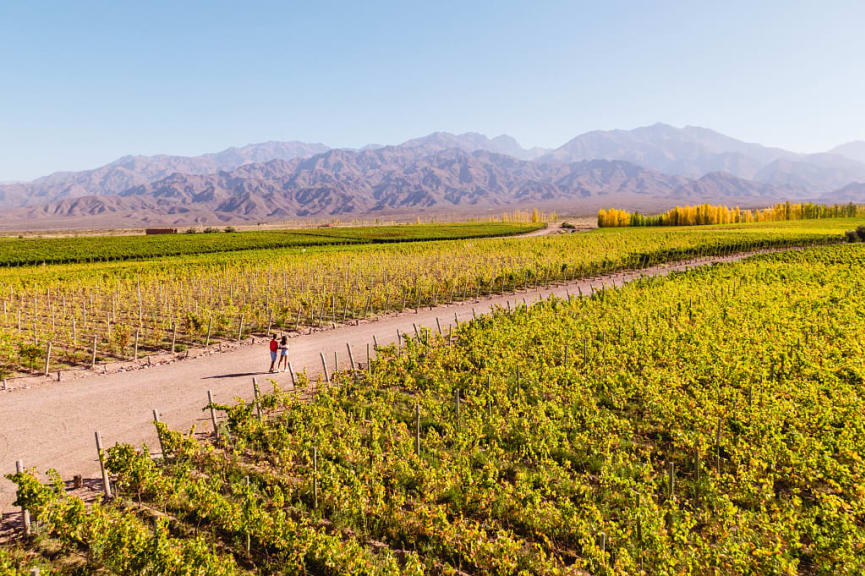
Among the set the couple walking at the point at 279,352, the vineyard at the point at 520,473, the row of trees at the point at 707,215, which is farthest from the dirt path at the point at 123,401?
the row of trees at the point at 707,215

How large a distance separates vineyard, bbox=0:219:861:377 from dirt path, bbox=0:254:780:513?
1.69m

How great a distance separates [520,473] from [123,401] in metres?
13.0

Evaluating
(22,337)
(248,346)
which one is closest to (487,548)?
(248,346)

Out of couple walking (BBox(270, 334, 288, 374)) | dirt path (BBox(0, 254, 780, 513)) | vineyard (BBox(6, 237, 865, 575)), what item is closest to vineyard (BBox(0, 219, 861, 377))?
dirt path (BBox(0, 254, 780, 513))

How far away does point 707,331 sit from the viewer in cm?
1780

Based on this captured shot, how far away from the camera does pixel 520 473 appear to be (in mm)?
9359

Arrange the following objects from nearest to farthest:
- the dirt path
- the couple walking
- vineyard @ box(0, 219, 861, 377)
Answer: the dirt path < the couple walking < vineyard @ box(0, 219, 861, 377)

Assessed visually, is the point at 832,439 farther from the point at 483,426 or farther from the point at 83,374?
the point at 83,374

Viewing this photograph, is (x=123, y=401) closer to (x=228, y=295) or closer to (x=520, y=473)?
(x=520, y=473)

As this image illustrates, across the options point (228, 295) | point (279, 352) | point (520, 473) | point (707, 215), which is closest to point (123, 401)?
point (279, 352)

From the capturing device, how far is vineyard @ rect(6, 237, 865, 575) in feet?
24.8

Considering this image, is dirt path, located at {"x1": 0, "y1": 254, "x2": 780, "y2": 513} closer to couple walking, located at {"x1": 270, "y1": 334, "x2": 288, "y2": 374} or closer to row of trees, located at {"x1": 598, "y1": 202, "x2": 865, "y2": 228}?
couple walking, located at {"x1": 270, "y1": 334, "x2": 288, "y2": 374}

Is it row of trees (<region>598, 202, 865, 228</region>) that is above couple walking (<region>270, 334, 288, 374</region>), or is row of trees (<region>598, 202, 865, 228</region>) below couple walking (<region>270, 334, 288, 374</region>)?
above

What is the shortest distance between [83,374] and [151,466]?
10882 mm
